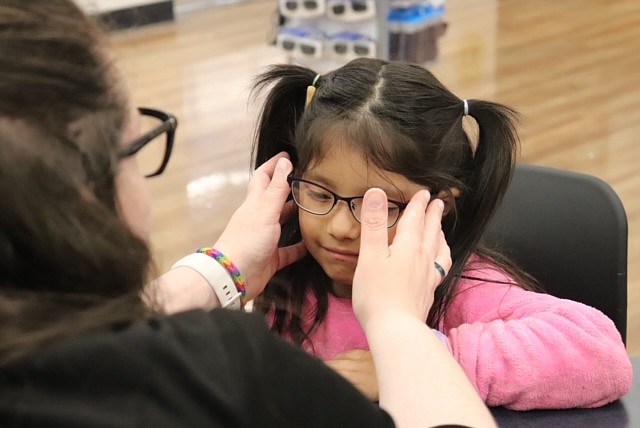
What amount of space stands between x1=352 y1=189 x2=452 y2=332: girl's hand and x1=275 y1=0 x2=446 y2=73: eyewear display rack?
103 inches

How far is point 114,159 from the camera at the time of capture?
75 centimetres

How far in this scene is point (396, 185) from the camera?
1321 mm

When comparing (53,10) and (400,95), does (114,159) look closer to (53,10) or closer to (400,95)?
(53,10)

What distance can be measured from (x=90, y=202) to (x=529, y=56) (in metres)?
4.51

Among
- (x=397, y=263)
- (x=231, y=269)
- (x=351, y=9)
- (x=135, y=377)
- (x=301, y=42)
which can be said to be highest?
(x=135, y=377)

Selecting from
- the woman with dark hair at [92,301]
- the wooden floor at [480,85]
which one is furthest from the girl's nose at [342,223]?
the wooden floor at [480,85]

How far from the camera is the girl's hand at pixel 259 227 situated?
131 centimetres

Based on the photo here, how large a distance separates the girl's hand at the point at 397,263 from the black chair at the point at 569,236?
1.22ft

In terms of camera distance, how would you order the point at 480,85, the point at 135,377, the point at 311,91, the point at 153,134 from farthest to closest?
the point at 480,85, the point at 311,91, the point at 153,134, the point at 135,377

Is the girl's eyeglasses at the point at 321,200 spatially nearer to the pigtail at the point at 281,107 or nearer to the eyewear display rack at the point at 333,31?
the pigtail at the point at 281,107

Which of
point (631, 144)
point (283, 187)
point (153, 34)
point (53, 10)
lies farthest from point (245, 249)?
point (153, 34)

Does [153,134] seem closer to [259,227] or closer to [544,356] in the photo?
[259,227]

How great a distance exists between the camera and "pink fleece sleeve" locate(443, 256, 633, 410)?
45.2 inches

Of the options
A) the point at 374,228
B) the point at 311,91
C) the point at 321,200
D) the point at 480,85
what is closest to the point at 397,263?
the point at 374,228
